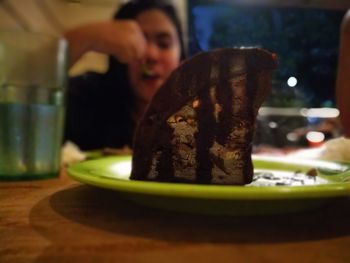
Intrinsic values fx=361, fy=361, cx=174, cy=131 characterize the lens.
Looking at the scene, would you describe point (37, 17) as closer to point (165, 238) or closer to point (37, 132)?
point (37, 132)

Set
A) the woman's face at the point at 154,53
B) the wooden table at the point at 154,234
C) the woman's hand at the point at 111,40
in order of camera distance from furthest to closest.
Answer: the woman's face at the point at 154,53, the woman's hand at the point at 111,40, the wooden table at the point at 154,234

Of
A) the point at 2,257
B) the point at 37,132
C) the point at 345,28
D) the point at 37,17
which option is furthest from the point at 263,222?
the point at 37,17

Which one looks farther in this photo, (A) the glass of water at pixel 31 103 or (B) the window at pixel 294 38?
(B) the window at pixel 294 38

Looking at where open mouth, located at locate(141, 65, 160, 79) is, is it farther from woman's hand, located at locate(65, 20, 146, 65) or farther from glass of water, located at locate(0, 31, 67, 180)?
glass of water, located at locate(0, 31, 67, 180)

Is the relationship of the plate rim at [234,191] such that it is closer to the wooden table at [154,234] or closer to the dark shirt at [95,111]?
the wooden table at [154,234]

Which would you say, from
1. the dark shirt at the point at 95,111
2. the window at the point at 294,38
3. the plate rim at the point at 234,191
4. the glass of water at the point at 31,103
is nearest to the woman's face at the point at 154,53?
the dark shirt at the point at 95,111

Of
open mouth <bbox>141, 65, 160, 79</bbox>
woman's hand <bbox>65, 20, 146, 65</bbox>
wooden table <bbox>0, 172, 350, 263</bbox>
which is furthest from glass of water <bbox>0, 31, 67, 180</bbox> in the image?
open mouth <bbox>141, 65, 160, 79</bbox>
